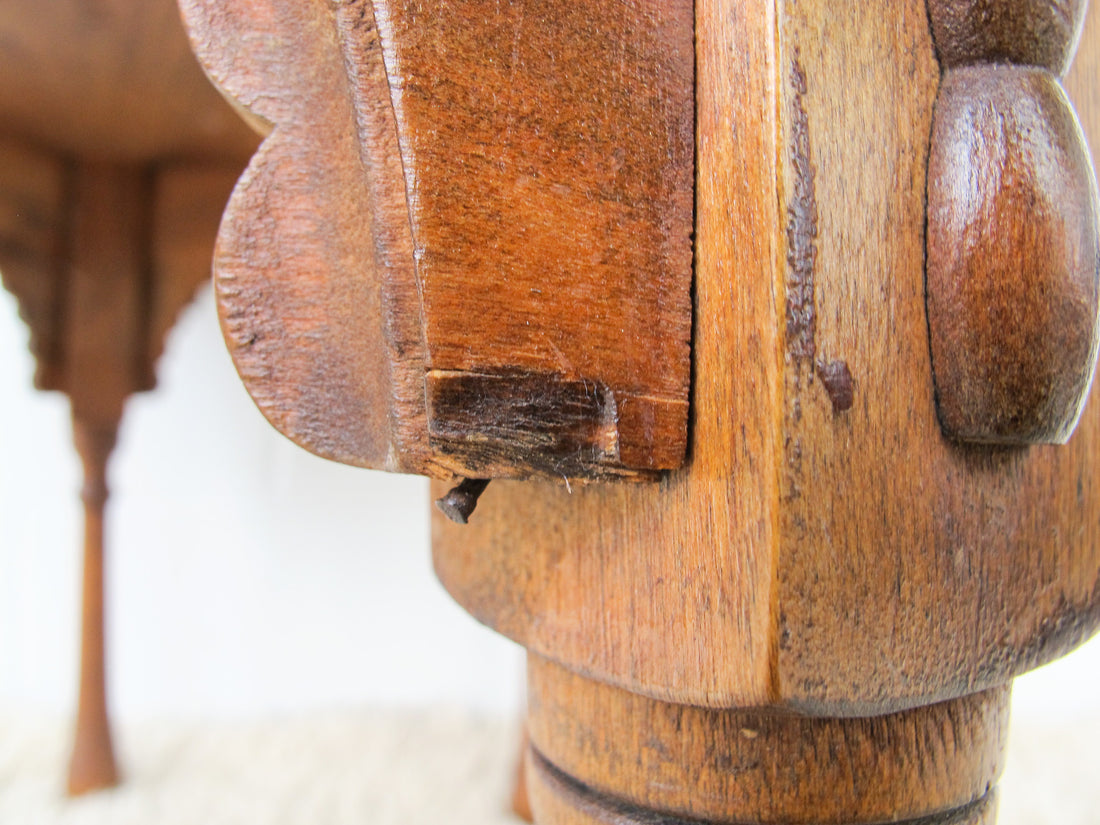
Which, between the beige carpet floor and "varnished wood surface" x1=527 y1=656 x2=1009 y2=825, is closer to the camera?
"varnished wood surface" x1=527 y1=656 x2=1009 y2=825

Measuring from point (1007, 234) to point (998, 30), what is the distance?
62 millimetres

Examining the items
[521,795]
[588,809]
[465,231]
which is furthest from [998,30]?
[521,795]

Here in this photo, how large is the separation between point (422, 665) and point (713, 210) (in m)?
0.87

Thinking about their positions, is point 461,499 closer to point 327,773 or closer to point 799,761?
point 799,761

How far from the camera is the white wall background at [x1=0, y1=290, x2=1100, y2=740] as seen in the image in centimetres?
97

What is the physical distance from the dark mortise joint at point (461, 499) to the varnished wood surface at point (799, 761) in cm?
10

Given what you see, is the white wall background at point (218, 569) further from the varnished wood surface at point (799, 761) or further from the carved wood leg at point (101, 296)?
the varnished wood surface at point (799, 761)

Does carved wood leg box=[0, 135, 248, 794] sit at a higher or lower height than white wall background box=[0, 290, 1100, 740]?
higher

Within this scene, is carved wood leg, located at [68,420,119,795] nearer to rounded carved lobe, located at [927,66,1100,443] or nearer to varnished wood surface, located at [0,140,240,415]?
varnished wood surface, located at [0,140,240,415]

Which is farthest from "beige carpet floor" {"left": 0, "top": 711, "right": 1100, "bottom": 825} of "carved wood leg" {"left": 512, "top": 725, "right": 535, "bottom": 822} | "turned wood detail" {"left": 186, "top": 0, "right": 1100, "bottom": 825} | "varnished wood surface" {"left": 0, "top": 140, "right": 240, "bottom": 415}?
"turned wood detail" {"left": 186, "top": 0, "right": 1100, "bottom": 825}

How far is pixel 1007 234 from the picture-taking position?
0.79 feet

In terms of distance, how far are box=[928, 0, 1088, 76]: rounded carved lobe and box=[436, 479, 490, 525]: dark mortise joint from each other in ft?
0.61

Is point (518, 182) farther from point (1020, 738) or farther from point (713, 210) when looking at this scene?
point (1020, 738)

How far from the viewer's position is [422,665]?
40.5 inches
